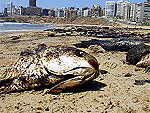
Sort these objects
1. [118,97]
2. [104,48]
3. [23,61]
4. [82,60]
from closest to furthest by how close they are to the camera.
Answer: [118,97] → [82,60] → [23,61] → [104,48]

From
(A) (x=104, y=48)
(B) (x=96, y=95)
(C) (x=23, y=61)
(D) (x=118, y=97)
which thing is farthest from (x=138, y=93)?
(A) (x=104, y=48)

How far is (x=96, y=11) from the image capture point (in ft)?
541

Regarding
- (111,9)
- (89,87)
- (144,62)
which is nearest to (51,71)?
(89,87)

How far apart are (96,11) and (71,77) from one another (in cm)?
16734

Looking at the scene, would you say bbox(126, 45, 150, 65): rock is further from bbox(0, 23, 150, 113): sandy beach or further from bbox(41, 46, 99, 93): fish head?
bbox(41, 46, 99, 93): fish head

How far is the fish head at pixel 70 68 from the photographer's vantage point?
3904 millimetres

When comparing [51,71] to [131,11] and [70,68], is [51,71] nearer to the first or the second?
[70,68]

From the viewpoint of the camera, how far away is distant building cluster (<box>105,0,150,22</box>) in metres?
102

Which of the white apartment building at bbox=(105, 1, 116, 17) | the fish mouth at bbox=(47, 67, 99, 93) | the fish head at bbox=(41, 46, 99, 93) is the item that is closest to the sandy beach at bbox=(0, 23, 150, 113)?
the fish mouth at bbox=(47, 67, 99, 93)

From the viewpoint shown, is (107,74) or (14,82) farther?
(107,74)

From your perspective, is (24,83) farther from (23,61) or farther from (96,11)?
(96,11)

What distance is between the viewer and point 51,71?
13.2 feet

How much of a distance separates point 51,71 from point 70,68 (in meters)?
0.43

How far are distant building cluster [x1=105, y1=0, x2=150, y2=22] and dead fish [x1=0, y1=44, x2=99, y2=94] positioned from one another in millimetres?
100905
